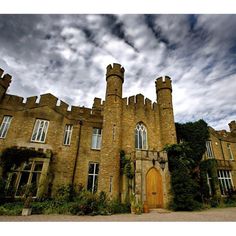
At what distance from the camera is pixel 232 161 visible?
1825 cm

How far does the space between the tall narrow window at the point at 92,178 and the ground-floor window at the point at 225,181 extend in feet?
41.5

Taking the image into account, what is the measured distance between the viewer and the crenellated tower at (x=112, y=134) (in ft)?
38.9

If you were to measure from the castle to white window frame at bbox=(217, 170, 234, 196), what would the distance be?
1.15 ft

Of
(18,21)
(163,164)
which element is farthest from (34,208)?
(18,21)

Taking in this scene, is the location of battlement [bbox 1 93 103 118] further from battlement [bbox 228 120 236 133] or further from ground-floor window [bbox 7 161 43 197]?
battlement [bbox 228 120 236 133]

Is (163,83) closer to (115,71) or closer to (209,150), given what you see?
(115,71)

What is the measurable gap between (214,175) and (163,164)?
7269 mm

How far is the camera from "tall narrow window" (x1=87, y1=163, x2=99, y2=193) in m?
13.2

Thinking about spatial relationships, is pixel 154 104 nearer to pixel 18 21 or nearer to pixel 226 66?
pixel 226 66

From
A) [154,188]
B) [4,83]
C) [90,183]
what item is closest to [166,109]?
[154,188]

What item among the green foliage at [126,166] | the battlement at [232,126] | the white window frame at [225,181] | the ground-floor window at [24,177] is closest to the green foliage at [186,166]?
the green foliage at [126,166]

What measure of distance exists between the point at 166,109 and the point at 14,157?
539 inches

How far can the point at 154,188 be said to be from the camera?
11328 millimetres

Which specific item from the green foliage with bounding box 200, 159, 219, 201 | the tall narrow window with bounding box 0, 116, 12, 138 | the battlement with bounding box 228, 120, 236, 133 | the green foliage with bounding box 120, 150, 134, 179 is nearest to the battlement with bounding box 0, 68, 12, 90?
the tall narrow window with bounding box 0, 116, 12, 138
